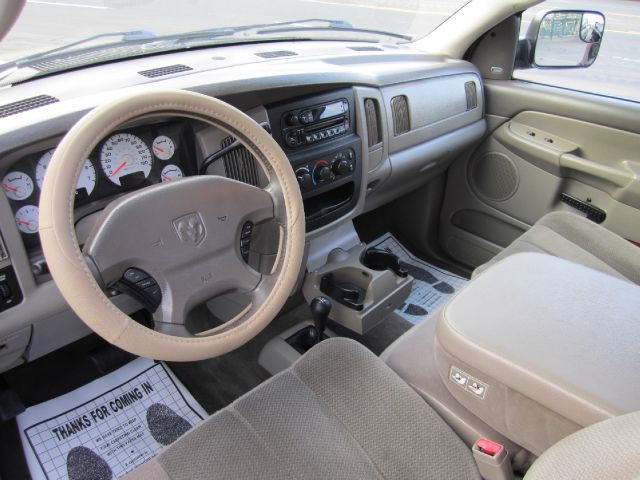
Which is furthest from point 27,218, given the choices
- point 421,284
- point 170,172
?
point 421,284

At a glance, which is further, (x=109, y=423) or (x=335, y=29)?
(x=335, y=29)

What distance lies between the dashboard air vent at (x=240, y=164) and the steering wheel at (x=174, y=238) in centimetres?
20

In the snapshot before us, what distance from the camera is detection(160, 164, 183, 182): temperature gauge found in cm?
117

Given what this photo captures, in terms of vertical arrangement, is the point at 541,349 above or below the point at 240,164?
below

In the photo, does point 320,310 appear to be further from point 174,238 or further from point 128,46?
point 128,46

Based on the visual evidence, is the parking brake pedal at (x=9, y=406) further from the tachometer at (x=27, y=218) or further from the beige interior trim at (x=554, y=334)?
the beige interior trim at (x=554, y=334)

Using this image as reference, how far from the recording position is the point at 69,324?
Answer: 4.05ft

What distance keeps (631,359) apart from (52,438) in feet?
4.67

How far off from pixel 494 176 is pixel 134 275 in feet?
5.46

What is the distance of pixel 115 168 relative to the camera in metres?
1.07

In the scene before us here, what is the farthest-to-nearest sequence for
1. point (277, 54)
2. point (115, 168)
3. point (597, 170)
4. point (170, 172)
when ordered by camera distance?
point (597, 170) < point (277, 54) < point (170, 172) < point (115, 168)

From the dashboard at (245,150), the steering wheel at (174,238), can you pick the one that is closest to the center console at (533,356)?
the steering wheel at (174,238)

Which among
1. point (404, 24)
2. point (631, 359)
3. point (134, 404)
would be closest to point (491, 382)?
point (631, 359)

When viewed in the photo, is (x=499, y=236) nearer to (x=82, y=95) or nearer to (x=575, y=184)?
(x=575, y=184)
